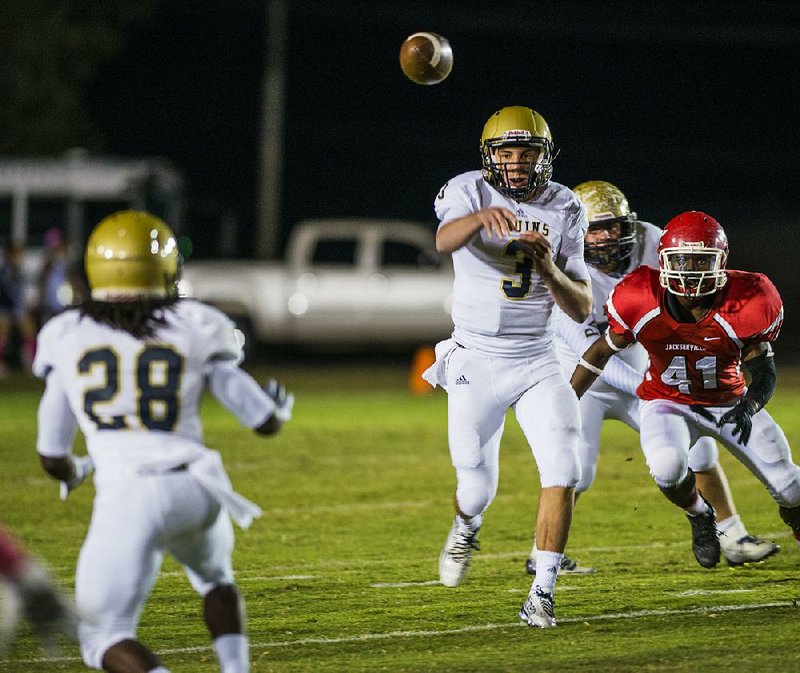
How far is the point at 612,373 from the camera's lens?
7.04 meters

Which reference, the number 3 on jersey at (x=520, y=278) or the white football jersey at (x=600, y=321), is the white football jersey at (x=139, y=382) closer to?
the number 3 on jersey at (x=520, y=278)

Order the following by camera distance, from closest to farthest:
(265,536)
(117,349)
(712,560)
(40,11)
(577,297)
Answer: (117,349) → (577,297) → (712,560) → (265,536) → (40,11)

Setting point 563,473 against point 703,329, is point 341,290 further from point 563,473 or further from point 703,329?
point 563,473

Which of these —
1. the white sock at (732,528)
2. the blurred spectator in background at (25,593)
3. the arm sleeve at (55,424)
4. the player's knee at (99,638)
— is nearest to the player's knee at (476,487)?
the white sock at (732,528)

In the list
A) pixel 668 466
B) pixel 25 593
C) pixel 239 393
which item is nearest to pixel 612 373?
pixel 668 466

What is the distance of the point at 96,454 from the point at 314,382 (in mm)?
12521

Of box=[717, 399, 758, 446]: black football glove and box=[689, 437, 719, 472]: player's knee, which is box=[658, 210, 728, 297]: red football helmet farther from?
box=[689, 437, 719, 472]: player's knee

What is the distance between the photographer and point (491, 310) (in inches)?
243

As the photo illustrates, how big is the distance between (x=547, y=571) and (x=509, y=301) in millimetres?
1083

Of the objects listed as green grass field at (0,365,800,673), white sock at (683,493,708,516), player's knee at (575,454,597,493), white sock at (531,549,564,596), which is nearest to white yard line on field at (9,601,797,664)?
green grass field at (0,365,800,673)

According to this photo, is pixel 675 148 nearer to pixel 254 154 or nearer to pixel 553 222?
pixel 254 154

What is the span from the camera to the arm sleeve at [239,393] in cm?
438

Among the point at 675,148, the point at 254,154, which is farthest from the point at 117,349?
the point at 254,154

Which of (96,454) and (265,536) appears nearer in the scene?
(96,454)
